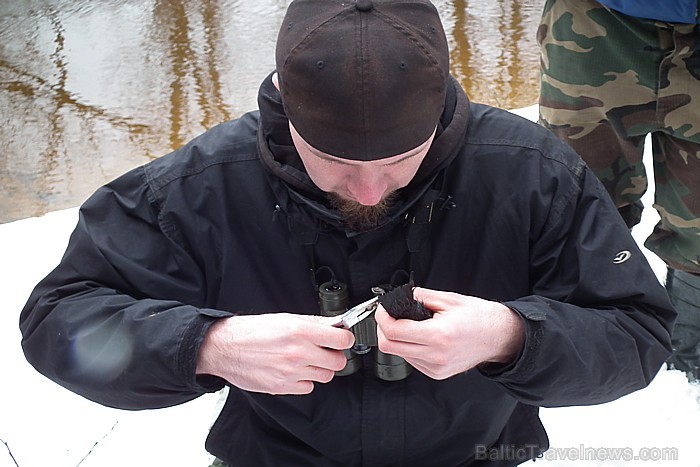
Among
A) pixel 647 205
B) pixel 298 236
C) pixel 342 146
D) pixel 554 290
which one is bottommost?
pixel 647 205

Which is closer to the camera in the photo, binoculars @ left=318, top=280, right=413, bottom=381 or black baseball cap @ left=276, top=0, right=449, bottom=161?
black baseball cap @ left=276, top=0, right=449, bottom=161

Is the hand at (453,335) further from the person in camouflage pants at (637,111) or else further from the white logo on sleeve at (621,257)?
the person in camouflage pants at (637,111)

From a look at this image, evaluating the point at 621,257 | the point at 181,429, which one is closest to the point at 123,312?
the point at 621,257

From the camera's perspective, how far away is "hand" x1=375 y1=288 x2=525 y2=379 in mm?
1489

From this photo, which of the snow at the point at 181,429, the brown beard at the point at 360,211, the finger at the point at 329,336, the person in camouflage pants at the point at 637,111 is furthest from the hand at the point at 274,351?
the person in camouflage pants at the point at 637,111

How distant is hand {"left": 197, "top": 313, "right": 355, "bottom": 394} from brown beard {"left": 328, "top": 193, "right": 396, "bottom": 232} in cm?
25

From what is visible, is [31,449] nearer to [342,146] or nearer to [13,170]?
[342,146]

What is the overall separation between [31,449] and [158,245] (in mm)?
1306

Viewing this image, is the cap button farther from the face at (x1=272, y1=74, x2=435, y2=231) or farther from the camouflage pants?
the camouflage pants

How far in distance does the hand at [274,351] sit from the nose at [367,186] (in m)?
0.26

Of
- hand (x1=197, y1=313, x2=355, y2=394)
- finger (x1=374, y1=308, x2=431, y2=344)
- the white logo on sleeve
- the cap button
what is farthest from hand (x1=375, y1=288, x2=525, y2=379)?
the cap button

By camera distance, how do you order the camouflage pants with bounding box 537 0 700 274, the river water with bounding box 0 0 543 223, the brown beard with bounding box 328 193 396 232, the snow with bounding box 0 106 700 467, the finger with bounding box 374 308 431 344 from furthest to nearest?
the river water with bounding box 0 0 543 223, the snow with bounding box 0 106 700 467, the camouflage pants with bounding box 537 0 700 274, the brown beard with bounding box 328 193 396 232, the finger with bounding box 374 308 431 344

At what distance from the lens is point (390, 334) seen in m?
1.51

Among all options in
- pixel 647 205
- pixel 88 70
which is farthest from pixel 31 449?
pixel 88 70
